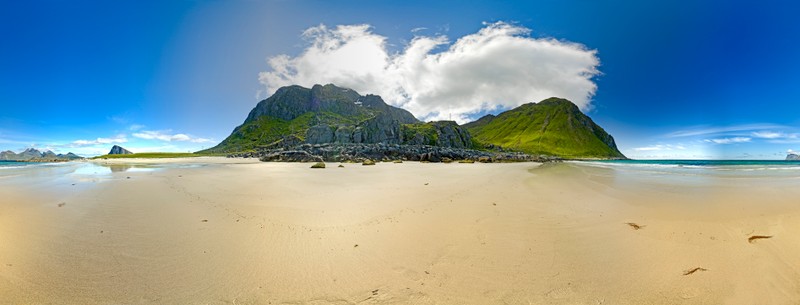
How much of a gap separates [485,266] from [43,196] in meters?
18.7

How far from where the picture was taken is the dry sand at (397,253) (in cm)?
424

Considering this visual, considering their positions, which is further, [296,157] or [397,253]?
[296,157]

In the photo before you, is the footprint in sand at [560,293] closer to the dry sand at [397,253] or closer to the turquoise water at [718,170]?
the dry sand at [397,253]

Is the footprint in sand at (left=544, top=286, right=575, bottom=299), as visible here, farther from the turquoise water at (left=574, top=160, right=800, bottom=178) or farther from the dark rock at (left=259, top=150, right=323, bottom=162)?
the dark rock at (left=259, top=150, right=323, bottom=162)

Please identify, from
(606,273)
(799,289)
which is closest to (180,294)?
(606,273)

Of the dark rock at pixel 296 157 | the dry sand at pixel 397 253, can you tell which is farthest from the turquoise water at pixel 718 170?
the dark rock at pixel 296 157

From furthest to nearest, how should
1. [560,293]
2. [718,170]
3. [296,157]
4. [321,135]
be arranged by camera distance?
[321,135]
[296,157]
[718,170]
[560,293]

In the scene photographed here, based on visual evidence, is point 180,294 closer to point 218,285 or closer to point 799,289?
point 218,285

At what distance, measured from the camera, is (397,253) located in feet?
18.8

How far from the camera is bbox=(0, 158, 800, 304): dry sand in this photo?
167 inches

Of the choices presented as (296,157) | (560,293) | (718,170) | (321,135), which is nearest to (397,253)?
(560,293)

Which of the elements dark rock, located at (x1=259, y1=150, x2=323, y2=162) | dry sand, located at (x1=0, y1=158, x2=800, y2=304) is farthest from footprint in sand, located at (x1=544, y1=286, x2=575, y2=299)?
dark rock, located at (x1=259, y1=150, x2=323, y2=162)

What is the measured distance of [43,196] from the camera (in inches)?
512

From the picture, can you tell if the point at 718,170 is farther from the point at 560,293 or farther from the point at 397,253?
the point at 397,253
